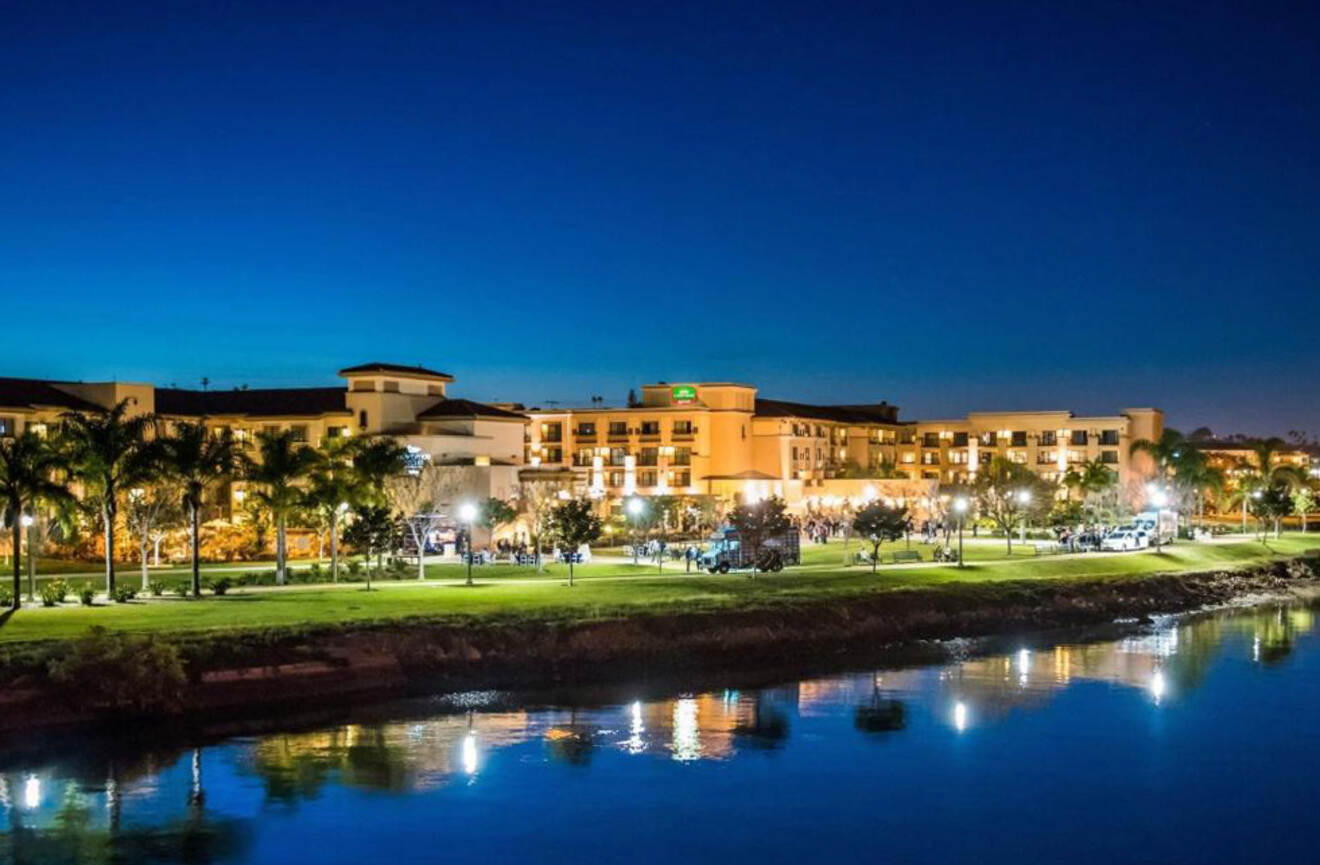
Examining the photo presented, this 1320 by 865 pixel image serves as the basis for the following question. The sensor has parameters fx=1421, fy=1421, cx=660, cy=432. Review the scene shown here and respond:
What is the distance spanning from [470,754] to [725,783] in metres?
5.83

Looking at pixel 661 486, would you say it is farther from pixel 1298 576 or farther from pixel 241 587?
pixel 241 587

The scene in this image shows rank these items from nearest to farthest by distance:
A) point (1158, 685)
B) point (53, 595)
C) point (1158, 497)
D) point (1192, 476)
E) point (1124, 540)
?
point (1158, 685), point (53, 595), point (1124, 540), point (1158, 497), point (1192, 476)

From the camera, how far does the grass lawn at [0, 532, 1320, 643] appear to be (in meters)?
39.1

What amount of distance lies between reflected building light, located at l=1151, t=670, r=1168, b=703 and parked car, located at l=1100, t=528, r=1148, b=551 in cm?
3259

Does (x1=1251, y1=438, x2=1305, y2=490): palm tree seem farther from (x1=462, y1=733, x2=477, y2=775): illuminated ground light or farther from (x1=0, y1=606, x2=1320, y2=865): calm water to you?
(x1=462, y1=733, x2=477, y2=775): illuminated ground light

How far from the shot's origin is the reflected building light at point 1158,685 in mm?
39250

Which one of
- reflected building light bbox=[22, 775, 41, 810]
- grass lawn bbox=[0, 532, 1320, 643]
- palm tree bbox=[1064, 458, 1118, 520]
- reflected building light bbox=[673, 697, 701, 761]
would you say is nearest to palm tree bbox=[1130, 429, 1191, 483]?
palm tree bbox=[1064, 458, 1118, 520]

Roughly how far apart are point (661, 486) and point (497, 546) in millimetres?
33429

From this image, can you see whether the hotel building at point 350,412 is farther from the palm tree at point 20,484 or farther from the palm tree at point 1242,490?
the palm tree at point 1242,490

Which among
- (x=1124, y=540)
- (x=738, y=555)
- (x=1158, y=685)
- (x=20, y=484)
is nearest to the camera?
(x=1158, y=685)

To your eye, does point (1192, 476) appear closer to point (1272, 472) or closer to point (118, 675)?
point (1272, 472)

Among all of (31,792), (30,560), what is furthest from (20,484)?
(31,792)

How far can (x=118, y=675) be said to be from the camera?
3347 cm

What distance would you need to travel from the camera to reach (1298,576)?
7462 centimetres
